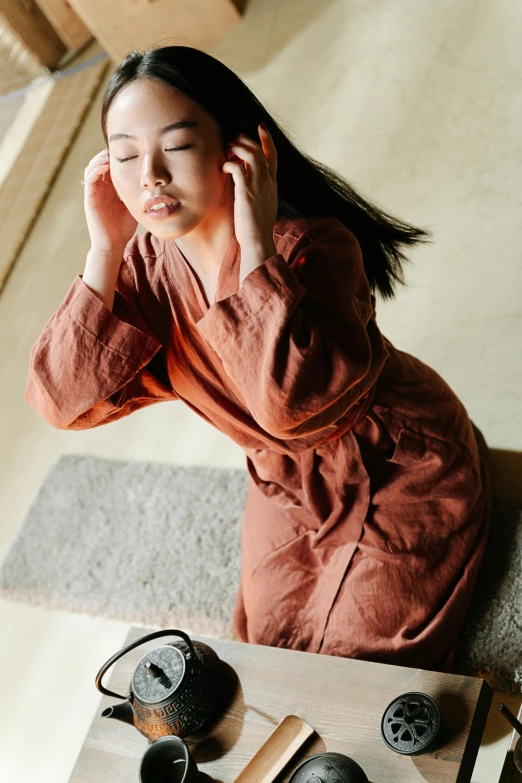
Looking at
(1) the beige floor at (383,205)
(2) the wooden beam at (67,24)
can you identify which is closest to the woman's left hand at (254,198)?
(1) the beige floor at (383,205)

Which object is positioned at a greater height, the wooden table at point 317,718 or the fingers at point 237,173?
the fingers at point 237,173

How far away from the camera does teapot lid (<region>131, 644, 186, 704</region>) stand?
1.29m

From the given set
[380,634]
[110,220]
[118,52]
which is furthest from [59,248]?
[380,634]

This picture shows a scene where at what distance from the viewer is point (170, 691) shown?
128cm

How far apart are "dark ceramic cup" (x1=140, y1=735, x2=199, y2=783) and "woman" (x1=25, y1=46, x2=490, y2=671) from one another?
33cm

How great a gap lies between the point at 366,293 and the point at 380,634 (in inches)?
23.9

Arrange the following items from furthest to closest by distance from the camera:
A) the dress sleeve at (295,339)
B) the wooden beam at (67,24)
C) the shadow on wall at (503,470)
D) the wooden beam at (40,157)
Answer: the wooden beam at (67,24) → the wooden beam at (40,157) → the shadow on wall at (503,470) → the dress sleeve at (295,339)

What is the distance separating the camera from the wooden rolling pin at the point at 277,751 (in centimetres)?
123

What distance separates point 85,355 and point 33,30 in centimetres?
327

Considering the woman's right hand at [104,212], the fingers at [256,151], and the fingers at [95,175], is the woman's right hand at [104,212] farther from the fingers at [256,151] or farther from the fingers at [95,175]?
the fingers at [256,151]

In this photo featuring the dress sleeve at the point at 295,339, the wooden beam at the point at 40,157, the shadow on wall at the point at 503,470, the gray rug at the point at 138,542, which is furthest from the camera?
the wooden beam at the point at 40,157

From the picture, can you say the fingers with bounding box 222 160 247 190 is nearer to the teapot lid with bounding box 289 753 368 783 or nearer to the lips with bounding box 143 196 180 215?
the lips with bounding box 143 196 180 215

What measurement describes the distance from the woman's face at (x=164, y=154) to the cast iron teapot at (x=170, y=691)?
682 millimetres

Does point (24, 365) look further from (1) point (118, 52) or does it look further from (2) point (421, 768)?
(2) point (421, 768)
